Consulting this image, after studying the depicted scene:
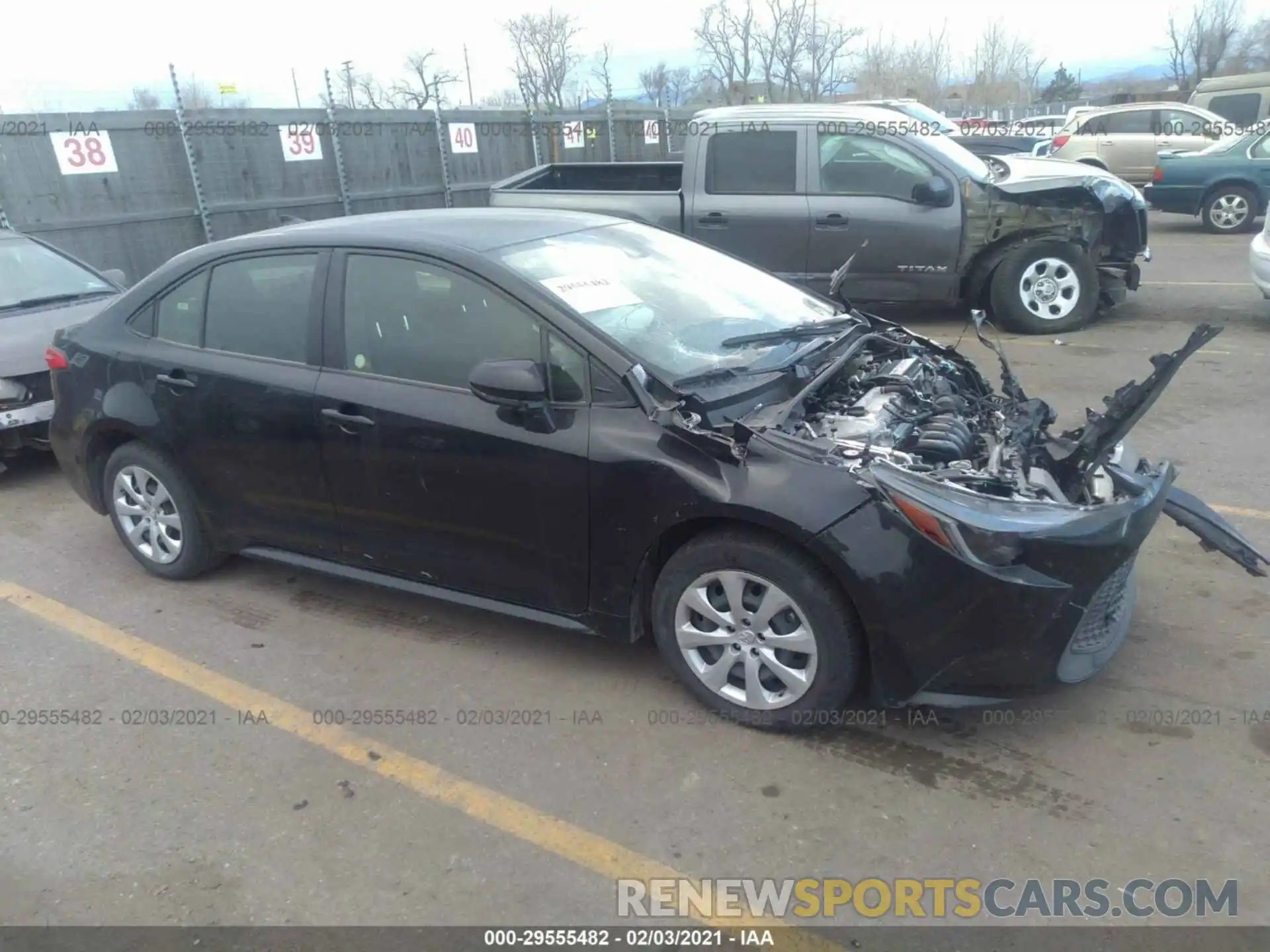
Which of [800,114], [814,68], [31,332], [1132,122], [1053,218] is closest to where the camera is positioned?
[31,332]

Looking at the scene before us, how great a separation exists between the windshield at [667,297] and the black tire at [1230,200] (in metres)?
12.7

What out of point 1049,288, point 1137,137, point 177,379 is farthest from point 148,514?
point 1137,137

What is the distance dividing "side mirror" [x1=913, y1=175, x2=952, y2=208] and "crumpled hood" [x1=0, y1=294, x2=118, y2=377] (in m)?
6.27

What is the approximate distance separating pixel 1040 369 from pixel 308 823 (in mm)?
6493

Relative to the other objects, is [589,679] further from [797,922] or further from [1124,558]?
[1124,558]

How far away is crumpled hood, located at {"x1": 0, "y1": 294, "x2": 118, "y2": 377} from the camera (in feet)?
20.0

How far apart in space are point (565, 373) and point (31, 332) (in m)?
4.67

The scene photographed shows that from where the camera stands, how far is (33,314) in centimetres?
657

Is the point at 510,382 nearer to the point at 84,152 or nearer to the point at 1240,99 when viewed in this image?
the point at 84,152

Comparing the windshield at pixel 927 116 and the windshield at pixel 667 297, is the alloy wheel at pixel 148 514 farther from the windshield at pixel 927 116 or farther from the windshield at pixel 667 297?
the windshield at pixel 927 116

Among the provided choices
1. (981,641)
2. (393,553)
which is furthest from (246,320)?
(981,641)

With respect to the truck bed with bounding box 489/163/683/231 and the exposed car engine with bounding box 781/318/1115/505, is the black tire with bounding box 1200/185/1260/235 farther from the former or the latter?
the exposed car engine with bounding box 781/318/1115/505

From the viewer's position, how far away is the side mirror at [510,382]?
10.8 feet

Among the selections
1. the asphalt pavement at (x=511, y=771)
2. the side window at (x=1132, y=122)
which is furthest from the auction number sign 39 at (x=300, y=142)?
the side window at (x=1132, y=122)
